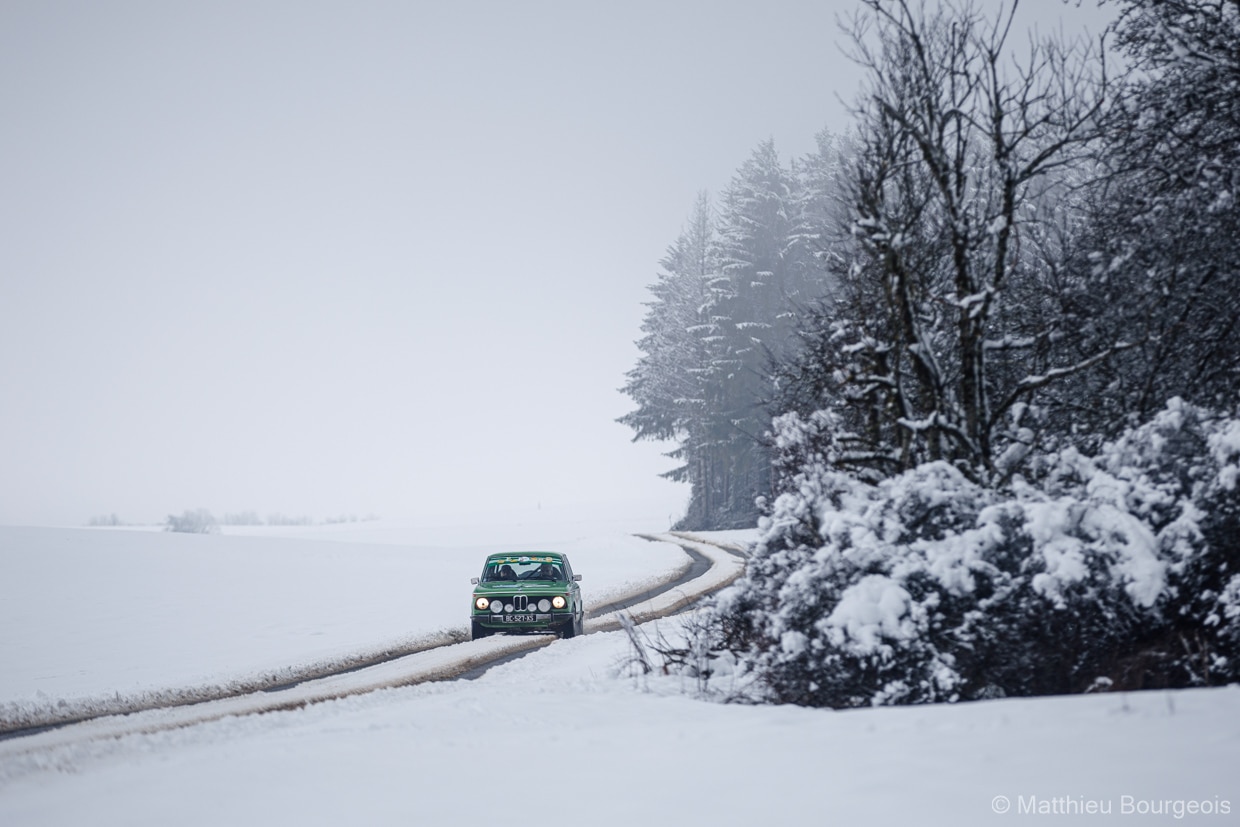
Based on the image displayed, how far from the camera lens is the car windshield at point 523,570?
1689 centimetres

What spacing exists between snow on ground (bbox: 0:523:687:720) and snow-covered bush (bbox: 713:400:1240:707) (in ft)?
33.1

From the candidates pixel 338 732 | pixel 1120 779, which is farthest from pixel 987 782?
pixel 338 732

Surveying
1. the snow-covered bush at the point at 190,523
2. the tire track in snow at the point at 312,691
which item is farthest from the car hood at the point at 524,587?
the snow-covered bush at the point at 190,523

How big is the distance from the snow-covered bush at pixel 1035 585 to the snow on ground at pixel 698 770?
0.82 metres

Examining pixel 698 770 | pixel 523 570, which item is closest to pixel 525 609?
pixel 523 570

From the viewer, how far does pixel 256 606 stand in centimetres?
2477

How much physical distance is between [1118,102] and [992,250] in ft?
7.17

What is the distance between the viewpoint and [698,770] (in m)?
4.90

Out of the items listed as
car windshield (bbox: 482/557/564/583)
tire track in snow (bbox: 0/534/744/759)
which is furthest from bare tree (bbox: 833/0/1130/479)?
car windshield (bbox: 482/557/564/583)

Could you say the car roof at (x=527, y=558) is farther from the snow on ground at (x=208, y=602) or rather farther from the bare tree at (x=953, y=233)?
the bare tree at (x=953, y=233)

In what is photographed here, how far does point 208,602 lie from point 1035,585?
24.7 meters

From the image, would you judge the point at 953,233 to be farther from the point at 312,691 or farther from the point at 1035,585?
the point at 312,691

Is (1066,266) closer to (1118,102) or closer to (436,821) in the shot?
(1118,102)

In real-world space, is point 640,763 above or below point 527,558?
below
